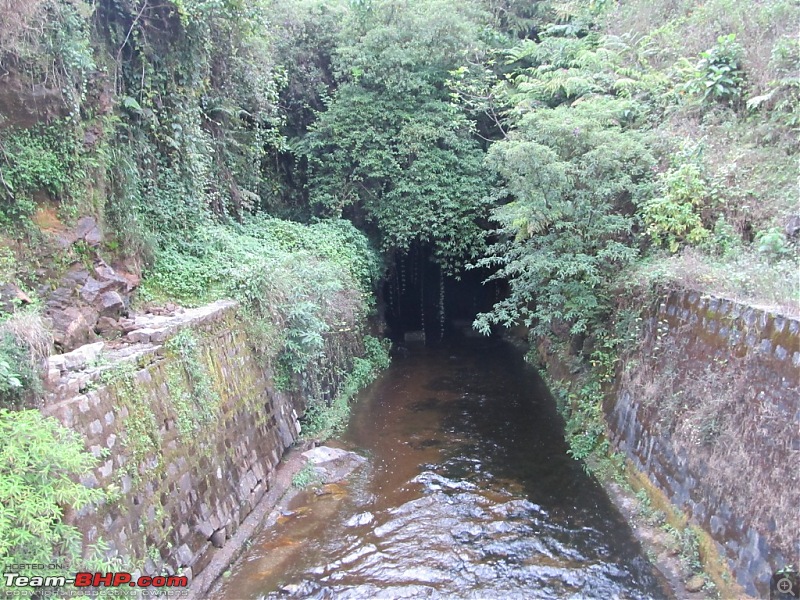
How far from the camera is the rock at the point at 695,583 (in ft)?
17.9

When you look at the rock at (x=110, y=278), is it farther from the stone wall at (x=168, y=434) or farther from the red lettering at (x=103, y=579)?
the red lettering at (x=103, y=579)

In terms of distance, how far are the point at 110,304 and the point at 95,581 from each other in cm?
359

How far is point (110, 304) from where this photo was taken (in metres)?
6.72

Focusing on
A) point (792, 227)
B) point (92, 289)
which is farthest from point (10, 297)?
point (792, 227)

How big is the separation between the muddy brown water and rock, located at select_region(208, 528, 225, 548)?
35 centimetres

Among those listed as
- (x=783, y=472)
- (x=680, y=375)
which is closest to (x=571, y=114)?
(x=680, y=375)

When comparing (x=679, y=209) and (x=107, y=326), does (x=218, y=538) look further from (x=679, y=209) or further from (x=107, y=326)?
(x=679, y=209)

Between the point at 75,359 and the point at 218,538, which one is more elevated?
the point at 75,359

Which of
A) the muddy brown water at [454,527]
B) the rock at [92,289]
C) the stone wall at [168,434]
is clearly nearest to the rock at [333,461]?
the muddy brown water at [454,527]

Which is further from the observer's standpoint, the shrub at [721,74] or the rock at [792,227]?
the shrub at [721,74]

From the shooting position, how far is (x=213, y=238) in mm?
9461

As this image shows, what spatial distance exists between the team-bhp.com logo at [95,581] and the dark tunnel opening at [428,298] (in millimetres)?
13112

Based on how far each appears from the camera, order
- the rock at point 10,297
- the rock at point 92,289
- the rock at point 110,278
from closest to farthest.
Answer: the rock at point 10,297 < the rock at point 92,289 < the rock at point 110,278

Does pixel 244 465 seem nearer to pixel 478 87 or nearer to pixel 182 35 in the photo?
pixel 182 35
